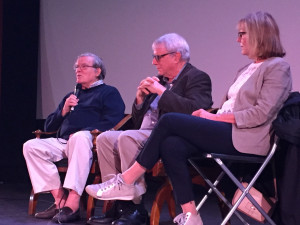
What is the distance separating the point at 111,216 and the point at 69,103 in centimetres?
98

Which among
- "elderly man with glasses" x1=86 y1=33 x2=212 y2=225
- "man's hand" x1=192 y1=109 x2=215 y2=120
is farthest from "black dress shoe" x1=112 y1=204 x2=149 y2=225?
"man's hand" x1=192 y1=109 x2=215 y2=120

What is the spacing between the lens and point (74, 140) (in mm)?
3658

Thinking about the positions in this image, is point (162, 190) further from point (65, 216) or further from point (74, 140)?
point (74, 140)

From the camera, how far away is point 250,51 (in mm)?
2914

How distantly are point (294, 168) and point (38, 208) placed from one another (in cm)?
223

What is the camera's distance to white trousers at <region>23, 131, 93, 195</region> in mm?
3549

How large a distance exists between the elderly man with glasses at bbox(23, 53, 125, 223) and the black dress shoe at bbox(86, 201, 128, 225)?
193 millimetres

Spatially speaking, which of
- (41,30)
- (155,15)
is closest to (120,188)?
(155,15)

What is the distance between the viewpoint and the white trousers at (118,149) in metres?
3.23

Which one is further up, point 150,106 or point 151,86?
point 151,86

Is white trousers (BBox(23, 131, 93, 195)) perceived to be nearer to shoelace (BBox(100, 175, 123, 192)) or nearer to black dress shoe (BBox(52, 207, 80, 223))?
black dress shoe (BBox(52, 207, 80, 223))

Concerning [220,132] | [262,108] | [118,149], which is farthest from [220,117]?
[118,149]

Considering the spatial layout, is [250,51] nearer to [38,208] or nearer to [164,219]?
[164,219]

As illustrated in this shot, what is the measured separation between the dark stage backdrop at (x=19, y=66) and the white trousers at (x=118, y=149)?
2624 millimetres
